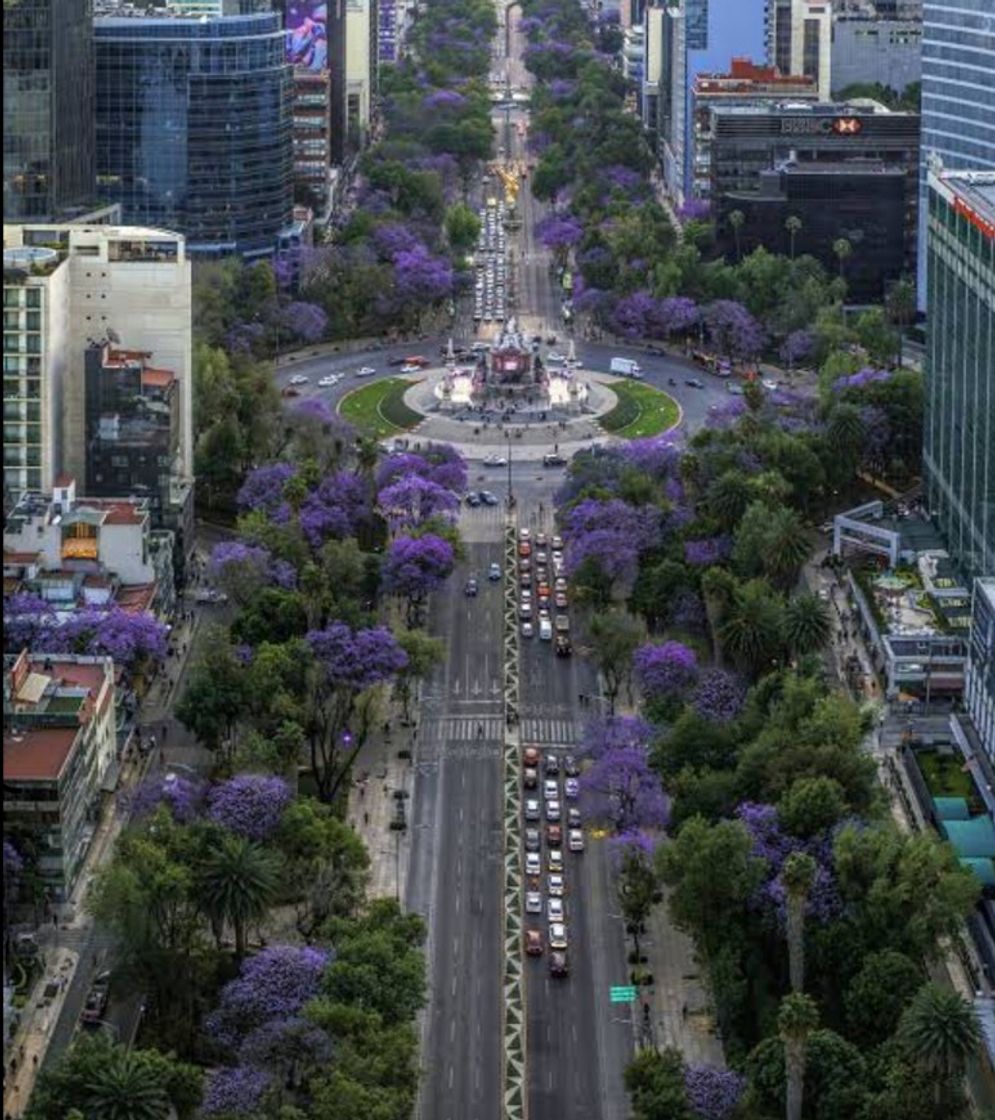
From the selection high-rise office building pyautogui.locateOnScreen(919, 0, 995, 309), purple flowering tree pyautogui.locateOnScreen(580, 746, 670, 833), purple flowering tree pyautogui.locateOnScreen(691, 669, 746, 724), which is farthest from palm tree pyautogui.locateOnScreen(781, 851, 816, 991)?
high-rise office building pyautogui.locateOnScreen(919, 0, 995, 309)

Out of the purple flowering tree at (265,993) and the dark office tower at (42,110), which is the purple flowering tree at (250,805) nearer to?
the purple flowering tree at (265,993)

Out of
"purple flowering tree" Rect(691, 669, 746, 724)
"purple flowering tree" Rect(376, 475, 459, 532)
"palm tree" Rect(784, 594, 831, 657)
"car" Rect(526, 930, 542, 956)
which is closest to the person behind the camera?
"car" Rect(526, 930, 542, 956)

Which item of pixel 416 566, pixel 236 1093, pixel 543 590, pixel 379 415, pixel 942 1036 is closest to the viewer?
pixel 236 1093

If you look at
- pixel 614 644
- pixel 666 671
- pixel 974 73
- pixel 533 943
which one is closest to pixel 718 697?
pixel 666 671

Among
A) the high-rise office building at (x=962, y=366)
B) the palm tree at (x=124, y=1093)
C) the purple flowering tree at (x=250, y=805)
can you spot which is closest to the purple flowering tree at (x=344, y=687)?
the purple flowering tree at (x=250, y=805)

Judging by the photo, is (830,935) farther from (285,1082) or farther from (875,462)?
(875,462)

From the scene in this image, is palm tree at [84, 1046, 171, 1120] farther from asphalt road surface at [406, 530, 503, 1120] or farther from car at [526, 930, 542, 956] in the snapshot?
car at [526, 930, 542, 956]

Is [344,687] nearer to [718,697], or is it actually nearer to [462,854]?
[462,854]
